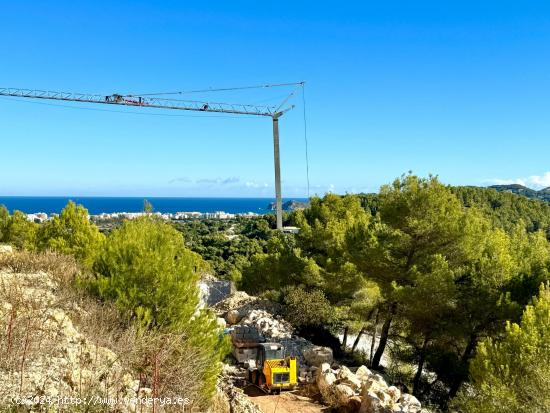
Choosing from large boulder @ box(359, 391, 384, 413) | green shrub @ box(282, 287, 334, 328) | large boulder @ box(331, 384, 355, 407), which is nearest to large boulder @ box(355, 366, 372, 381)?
large boulder @ box(331, 384, 355, 407)

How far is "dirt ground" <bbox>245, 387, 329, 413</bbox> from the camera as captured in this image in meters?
14.5

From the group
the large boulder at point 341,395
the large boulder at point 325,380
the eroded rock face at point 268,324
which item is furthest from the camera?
the eroded rock face at point 268,324

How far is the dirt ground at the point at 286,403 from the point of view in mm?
14508

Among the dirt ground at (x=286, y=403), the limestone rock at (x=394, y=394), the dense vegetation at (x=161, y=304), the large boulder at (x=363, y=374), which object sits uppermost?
the dense vegetation at (x=161, y=304)

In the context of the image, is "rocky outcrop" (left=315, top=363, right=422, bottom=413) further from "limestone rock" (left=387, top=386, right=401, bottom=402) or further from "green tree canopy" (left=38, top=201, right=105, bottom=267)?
"green tree canopy" (left=38, top=201, right=105, bottom=267)

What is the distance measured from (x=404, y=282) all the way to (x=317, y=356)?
15.7 ft

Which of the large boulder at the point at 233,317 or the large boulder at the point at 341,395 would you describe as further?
the large boulder at the point at 233,317

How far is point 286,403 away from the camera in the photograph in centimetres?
1512

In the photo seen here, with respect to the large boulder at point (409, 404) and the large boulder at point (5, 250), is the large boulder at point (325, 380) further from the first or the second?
the large boulder at point (5, 250)

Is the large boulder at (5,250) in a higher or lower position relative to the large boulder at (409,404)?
higher

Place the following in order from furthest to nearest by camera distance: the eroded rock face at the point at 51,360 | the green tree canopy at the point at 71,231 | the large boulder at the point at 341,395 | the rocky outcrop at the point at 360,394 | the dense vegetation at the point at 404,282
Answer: the green tree canopy at the point at 71,231 < the large boulder at the point at 341,395 < the rocky outcrop at the point at 360,394 < the dense vegetation at the point at 404,282 < the eroded rock face at the point at 51,360

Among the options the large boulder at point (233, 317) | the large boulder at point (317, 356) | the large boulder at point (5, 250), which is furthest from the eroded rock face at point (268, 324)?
the large boulder at point (5, 250)

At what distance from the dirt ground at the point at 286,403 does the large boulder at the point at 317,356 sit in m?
2.87

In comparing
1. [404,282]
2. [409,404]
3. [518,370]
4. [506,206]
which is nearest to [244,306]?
[404,282]
